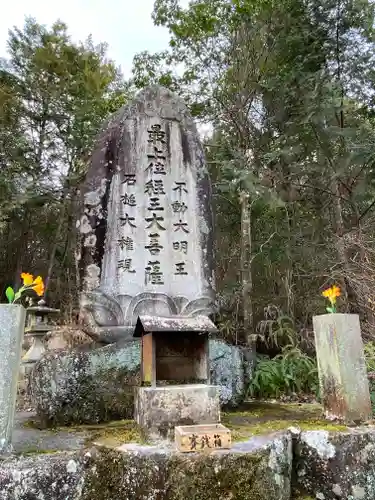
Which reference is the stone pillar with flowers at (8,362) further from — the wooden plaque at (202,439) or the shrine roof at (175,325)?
the wooden plaque at (202,439)

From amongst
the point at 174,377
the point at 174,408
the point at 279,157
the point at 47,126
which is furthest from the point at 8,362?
the point at 47,126

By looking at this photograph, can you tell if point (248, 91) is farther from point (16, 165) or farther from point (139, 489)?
point (139, 489)

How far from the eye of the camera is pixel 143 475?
7.68 feet

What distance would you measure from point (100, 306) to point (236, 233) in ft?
19.7

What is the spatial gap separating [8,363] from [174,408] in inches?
44.4

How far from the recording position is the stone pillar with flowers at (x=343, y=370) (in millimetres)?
3064

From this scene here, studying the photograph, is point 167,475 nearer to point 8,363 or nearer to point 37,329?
point 8,363

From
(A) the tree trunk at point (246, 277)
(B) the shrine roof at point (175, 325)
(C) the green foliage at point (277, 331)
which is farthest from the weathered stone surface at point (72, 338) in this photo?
(C) the green foliage at point (277, 331)

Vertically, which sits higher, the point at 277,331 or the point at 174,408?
the point at 277,331

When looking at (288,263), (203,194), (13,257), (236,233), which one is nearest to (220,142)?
(236,233)

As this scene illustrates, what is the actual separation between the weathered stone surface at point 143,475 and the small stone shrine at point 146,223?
149 centimetres

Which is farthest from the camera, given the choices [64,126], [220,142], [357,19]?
[64,126]

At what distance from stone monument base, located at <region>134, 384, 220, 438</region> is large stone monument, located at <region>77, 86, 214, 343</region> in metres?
1.29

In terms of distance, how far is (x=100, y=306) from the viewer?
4145 mm
